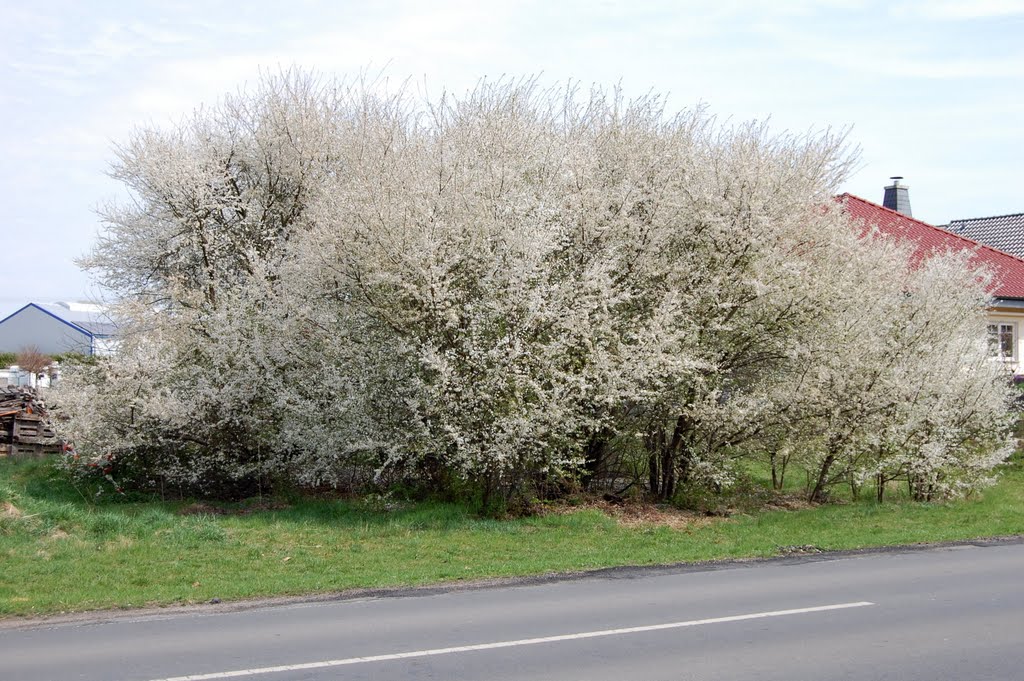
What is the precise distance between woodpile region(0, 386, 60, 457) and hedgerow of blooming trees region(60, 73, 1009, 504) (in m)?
4.32

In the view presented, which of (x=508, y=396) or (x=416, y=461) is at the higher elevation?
(x=508, y=396)

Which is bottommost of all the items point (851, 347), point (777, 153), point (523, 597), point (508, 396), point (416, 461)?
point (523, 597)

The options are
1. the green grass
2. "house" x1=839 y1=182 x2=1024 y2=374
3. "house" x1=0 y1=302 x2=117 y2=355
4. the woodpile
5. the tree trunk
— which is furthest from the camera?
"house" x1=0 y1=302 x2=117 y2=355

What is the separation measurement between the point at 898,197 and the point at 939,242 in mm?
7600

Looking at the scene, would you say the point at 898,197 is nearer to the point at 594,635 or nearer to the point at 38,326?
the point at 594,635

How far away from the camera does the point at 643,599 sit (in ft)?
31.1

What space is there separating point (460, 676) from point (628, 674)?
3.87ft

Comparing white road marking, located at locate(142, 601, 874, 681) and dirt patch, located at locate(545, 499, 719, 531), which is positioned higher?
dirt patch, located at locate(545, 499, 719, 531)

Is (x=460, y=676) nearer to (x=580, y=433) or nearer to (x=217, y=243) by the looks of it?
(x=580, y=433)

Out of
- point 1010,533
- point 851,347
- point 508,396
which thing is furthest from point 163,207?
point 1010,533

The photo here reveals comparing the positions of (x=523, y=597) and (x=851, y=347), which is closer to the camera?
(x=523, y=597)

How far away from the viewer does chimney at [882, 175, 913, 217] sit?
36.1m

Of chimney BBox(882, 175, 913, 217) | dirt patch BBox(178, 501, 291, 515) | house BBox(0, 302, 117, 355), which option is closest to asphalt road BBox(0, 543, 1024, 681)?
dirt patch BBox(178, 501, 291, 515)

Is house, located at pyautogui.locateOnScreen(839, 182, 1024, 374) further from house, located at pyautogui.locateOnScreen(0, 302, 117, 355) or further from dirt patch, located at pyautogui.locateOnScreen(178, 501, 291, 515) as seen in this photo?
house, located at pyautogui.locateOnScreen(0, 302, 117, 355)
